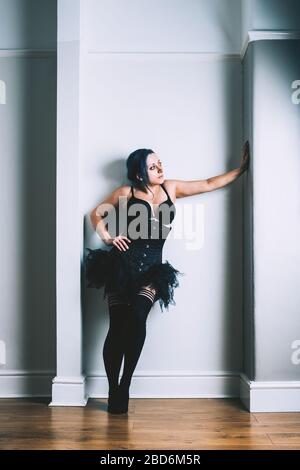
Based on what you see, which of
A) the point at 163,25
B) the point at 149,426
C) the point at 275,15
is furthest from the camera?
the point at 163,25

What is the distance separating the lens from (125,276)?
2859 mm

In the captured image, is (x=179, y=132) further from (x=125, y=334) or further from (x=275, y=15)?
(x=125, y=334)

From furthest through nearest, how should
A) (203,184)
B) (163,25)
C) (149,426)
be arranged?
(163,25) < (203,184) < (149,426)

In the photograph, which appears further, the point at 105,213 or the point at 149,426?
the point at 105,213

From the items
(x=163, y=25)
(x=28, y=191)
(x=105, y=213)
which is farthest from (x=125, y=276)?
(x=163, y=25)

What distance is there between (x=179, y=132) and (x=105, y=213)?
28.9 inches

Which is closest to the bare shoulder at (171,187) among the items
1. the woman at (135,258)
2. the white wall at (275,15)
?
the woman at (135,258)

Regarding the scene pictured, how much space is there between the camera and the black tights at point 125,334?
9.29ft

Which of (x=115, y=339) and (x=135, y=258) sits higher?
(x=135, y=258)

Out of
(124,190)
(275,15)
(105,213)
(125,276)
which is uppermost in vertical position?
(275,15)

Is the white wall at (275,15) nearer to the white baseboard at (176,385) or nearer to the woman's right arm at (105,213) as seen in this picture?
the woman's right arm at (105,213)

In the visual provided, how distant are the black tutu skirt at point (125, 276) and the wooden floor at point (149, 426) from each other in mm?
654
